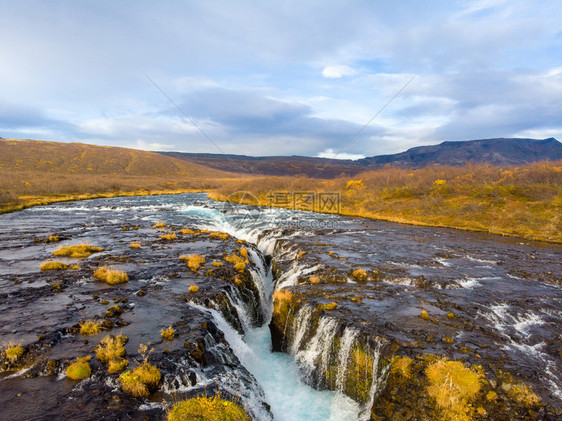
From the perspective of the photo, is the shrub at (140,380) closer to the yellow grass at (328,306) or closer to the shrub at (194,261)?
the yellow grass at (328,306)

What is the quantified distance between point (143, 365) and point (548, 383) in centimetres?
1322

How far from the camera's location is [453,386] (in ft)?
28.9

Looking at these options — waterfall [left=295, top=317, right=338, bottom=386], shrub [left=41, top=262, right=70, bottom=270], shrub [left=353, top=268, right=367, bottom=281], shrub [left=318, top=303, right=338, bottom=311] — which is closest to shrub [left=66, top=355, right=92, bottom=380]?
waterfall [left=295, top=317, right=338, bottom=386]

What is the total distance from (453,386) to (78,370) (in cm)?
1202

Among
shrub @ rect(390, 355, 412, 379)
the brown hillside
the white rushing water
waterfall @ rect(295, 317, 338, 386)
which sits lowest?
the white rushing water

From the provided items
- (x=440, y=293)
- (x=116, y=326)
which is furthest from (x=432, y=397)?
(x=116, y=326)

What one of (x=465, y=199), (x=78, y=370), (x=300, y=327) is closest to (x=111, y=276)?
(x=78, y=370)

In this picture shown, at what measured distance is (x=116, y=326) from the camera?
1223cm

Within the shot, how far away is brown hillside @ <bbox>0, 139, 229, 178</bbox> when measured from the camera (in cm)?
13162

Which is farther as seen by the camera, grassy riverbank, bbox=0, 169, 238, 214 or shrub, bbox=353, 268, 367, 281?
grassy riverbank, bbox=0, 169, 238, 214

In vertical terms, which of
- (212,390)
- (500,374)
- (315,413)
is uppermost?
(500,374)

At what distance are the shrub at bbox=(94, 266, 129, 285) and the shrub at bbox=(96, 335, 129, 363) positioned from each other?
665 centimetres

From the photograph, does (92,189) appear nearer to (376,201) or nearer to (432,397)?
(376,201)

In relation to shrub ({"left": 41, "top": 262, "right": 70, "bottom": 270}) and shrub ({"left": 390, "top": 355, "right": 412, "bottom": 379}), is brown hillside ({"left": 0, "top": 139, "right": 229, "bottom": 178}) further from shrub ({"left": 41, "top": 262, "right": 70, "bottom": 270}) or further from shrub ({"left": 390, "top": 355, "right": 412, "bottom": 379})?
shrub ({"left": 390, "top": 355, "right": 412, "bottom": 379})
